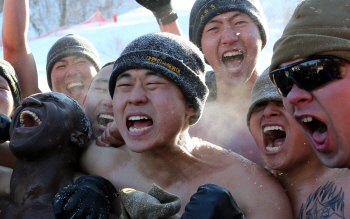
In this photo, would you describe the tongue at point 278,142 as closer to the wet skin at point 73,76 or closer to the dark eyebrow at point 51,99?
the dark eyebrow at point 51,99

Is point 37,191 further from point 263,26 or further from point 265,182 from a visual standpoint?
point 263,26

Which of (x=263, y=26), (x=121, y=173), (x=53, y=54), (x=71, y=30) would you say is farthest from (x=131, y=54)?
(x=71, y=30)

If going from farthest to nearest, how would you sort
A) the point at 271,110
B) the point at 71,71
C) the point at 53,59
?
the point at 53,59 < the point at 71,71 < the point at 271,110

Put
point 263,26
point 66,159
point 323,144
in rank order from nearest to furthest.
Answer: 1. point 323,144
2. point 66,159
3. point 263,26

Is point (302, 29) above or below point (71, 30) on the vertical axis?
above

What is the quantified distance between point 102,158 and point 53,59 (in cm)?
220

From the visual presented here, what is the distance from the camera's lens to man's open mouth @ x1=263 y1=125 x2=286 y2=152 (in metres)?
2.67

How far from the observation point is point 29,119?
291 centimetres

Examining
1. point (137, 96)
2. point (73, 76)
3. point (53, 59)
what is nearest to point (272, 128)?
point (137, 96)

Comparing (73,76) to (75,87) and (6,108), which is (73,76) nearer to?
(75,87)

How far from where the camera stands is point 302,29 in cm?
202

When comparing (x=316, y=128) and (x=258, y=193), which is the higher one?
(x=316, y=128)

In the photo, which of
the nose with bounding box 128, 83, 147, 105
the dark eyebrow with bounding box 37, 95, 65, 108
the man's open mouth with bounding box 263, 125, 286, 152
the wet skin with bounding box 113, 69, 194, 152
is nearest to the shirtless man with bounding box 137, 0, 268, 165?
the man's open mouth with bounding box 263, 125, 286, 152

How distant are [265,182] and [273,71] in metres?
0.71
